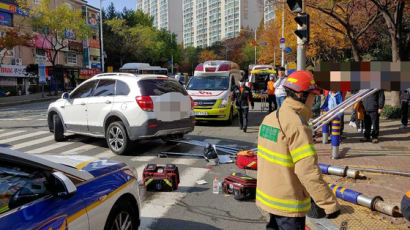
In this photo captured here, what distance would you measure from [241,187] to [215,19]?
16240cm

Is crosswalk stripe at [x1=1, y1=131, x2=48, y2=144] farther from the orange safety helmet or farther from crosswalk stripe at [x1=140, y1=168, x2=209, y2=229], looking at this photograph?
the orange safety helmet

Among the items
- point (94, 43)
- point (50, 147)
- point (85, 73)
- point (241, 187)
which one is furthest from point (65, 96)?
point (94, 43)

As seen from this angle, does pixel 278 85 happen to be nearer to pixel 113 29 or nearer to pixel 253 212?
pixel 253 212

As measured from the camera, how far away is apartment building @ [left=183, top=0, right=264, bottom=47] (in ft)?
486

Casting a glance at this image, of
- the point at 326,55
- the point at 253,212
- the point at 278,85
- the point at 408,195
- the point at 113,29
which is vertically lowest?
the point at 253,212

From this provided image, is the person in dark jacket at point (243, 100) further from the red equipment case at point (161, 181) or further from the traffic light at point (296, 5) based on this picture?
the red equipment case at point (161, 181)

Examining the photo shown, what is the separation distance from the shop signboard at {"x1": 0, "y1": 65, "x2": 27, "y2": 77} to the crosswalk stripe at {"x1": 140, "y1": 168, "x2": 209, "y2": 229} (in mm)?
29618

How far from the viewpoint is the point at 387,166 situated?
6.69 meters

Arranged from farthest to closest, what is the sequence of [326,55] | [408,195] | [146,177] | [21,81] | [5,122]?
[326,55] → [21,81] → [5,122] → [146,177] → [408,195]

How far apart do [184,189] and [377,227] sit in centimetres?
294

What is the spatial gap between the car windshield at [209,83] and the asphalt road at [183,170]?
155 centimetres

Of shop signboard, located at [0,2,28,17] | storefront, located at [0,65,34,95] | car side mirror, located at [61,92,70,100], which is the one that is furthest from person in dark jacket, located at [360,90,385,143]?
shop signboard, located at [0,2,28,17]

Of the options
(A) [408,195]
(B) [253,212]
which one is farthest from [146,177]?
(A) [408,195]

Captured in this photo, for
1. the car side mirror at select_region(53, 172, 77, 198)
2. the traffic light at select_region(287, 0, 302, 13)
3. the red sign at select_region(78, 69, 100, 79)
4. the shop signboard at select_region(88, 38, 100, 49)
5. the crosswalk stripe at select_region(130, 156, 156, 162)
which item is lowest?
the crosswalk stripe at select_region(130, 156, 156, 162)
